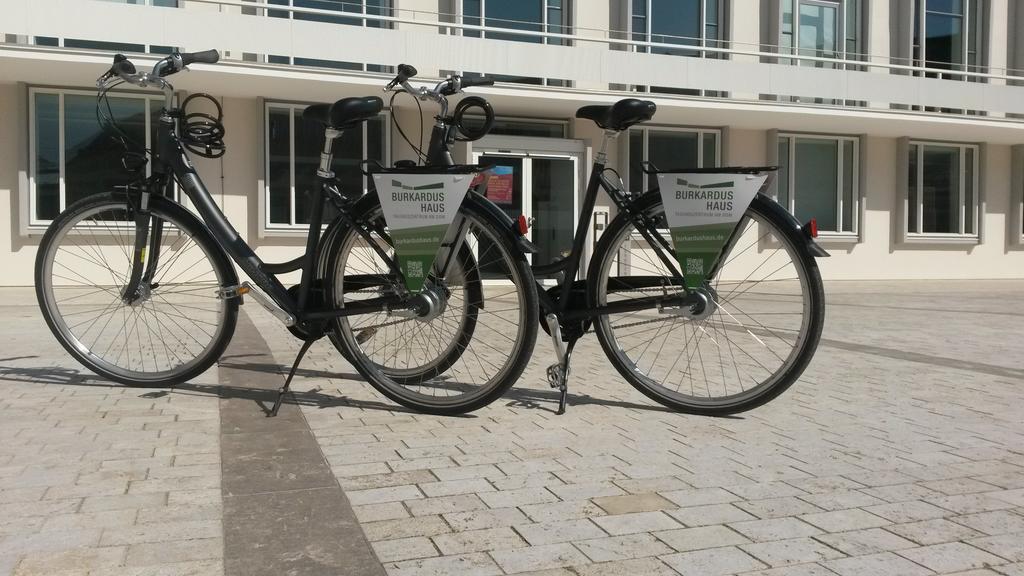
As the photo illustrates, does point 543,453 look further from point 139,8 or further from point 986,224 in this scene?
point 986,224

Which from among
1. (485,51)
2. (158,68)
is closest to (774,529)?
(158,68)

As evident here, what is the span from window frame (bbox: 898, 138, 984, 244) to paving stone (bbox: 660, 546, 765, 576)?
17.1 metres

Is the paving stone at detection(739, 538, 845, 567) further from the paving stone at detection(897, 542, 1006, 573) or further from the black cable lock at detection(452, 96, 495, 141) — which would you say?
the black cable lock at detection(452, 96, 495, 141)

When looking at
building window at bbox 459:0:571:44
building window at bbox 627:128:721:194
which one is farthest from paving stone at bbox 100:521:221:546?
building window at bbox 627:128:721:194

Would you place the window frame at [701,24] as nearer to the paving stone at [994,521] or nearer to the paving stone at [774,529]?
the paving stone at [994,521]

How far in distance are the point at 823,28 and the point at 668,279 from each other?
52.5 feet

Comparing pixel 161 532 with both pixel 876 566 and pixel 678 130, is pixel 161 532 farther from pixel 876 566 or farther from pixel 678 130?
pixel 678 130

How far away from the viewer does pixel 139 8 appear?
1155 centimetres

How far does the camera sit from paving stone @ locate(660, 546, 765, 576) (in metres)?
2.20

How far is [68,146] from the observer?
12.7 m

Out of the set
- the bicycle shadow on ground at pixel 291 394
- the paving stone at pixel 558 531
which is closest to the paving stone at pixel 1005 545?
the paving stone at pixel 558 531

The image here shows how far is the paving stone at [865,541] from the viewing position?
2352 mm

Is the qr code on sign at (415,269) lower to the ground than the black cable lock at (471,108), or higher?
lower

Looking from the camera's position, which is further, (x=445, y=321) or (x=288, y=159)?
(x=288, y=159)
